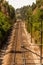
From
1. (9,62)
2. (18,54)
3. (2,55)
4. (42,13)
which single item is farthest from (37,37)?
(9,62)

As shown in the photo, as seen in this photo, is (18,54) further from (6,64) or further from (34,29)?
(34,29)

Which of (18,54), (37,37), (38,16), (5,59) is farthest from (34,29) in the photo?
(5,59)

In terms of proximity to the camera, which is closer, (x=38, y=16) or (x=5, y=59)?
(x=5, y=59)

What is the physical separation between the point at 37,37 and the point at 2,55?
11108mm

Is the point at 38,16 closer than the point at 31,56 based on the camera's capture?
No

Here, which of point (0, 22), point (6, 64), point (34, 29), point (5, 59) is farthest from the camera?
point (34, 29)

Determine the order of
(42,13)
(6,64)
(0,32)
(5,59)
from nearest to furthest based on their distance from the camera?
(6,64)
(5,59)
(0,32)
(42,13)

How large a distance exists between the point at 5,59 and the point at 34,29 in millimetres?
18150

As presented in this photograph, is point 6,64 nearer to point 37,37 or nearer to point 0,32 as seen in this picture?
point 0,32

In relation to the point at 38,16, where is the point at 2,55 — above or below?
below

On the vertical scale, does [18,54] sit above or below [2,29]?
below

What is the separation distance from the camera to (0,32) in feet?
134

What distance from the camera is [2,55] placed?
35.5m

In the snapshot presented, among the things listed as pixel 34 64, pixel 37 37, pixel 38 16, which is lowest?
pixel 34 64
